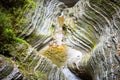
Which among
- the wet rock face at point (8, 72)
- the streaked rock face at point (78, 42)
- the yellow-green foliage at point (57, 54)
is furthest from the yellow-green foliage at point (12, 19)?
the yellow-green foliage at point (57, 54)

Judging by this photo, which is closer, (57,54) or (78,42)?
(57,54)

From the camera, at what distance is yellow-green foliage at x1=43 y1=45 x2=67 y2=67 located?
9105 mm

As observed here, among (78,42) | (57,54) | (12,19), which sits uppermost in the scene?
(12,19)

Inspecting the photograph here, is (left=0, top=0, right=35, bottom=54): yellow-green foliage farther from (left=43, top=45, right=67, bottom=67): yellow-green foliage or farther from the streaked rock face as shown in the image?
(left=43, top=45, right=67, bottom=67): yellow-green foliage

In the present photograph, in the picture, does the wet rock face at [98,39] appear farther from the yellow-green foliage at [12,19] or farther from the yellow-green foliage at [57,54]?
the yellow-green foliage at [12,19]

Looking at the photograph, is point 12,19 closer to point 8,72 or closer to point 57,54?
point 57,54

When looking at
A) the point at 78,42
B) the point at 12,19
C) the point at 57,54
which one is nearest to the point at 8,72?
the point at 12,19

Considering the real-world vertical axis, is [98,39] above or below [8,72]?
above

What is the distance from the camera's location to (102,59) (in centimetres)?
639

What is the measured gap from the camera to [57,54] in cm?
938

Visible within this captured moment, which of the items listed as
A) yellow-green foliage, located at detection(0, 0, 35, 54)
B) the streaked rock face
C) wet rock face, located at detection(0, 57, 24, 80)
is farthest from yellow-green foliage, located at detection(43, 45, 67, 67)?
wet rock face, located at detection(0, 57, 24, 80)

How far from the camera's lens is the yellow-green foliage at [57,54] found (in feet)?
29.9

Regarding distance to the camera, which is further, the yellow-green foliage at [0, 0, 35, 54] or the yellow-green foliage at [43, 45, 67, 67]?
the yellow-green foliage at [43, 45, 67, 67]

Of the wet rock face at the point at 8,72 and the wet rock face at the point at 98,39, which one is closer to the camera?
the wet rock face at the point at 8,72
